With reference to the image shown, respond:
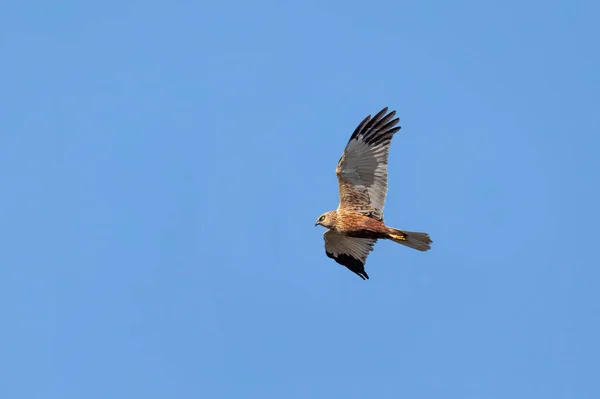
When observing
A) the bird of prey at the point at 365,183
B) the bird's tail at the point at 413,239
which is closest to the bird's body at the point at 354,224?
the bird of prey at the point at 365,183

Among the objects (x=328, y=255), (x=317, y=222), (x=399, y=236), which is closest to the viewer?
(x=399, y=236)

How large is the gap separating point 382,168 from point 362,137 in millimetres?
923

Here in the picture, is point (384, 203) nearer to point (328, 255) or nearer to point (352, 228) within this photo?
point (352, 228)

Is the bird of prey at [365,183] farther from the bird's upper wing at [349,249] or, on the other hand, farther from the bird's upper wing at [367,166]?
the bird's upper wing at [349,249]

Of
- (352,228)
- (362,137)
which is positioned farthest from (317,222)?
(362,137)

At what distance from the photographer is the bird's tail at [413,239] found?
22.1 meters

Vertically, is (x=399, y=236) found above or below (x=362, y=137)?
below

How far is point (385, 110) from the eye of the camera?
23.5 m

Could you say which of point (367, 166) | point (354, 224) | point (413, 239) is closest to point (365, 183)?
point (367, 166)

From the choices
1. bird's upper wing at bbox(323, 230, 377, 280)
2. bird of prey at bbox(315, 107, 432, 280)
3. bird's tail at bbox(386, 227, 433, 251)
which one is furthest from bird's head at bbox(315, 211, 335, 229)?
bird's tail at bbox(386, 227, 433, 251)

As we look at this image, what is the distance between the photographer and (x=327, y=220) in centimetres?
2402

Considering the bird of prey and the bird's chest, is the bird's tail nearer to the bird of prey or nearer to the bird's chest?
the bird of prey

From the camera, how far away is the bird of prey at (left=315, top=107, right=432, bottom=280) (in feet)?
76.6

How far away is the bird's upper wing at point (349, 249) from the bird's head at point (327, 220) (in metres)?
0.87
